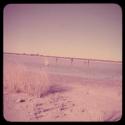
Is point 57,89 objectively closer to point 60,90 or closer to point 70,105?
point 60,90

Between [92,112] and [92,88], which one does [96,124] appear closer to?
[92,112]

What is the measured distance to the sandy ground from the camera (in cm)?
224

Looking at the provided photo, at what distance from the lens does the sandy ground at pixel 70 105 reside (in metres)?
2.24

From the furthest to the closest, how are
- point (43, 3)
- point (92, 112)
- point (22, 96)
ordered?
point (22, 96) < point (92, 112) < point (43, 3)

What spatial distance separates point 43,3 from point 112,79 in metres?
0.88

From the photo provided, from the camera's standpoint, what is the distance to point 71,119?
2225 mm

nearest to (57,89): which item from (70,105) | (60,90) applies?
(60,90)

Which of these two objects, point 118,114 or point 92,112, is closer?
point 118,114

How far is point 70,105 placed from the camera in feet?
7.88

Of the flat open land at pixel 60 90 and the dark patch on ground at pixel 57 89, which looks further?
the dark patch on ground at pixel 57 89

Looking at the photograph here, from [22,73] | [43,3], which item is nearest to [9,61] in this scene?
[22,73]

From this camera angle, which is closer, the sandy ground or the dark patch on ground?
the sandy ground

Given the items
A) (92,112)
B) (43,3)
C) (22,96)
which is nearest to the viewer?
(43,3)

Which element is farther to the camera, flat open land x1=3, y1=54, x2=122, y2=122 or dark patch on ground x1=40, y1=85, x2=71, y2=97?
dark patch on ground x1=40, y1=85, x2=71, y2=97
